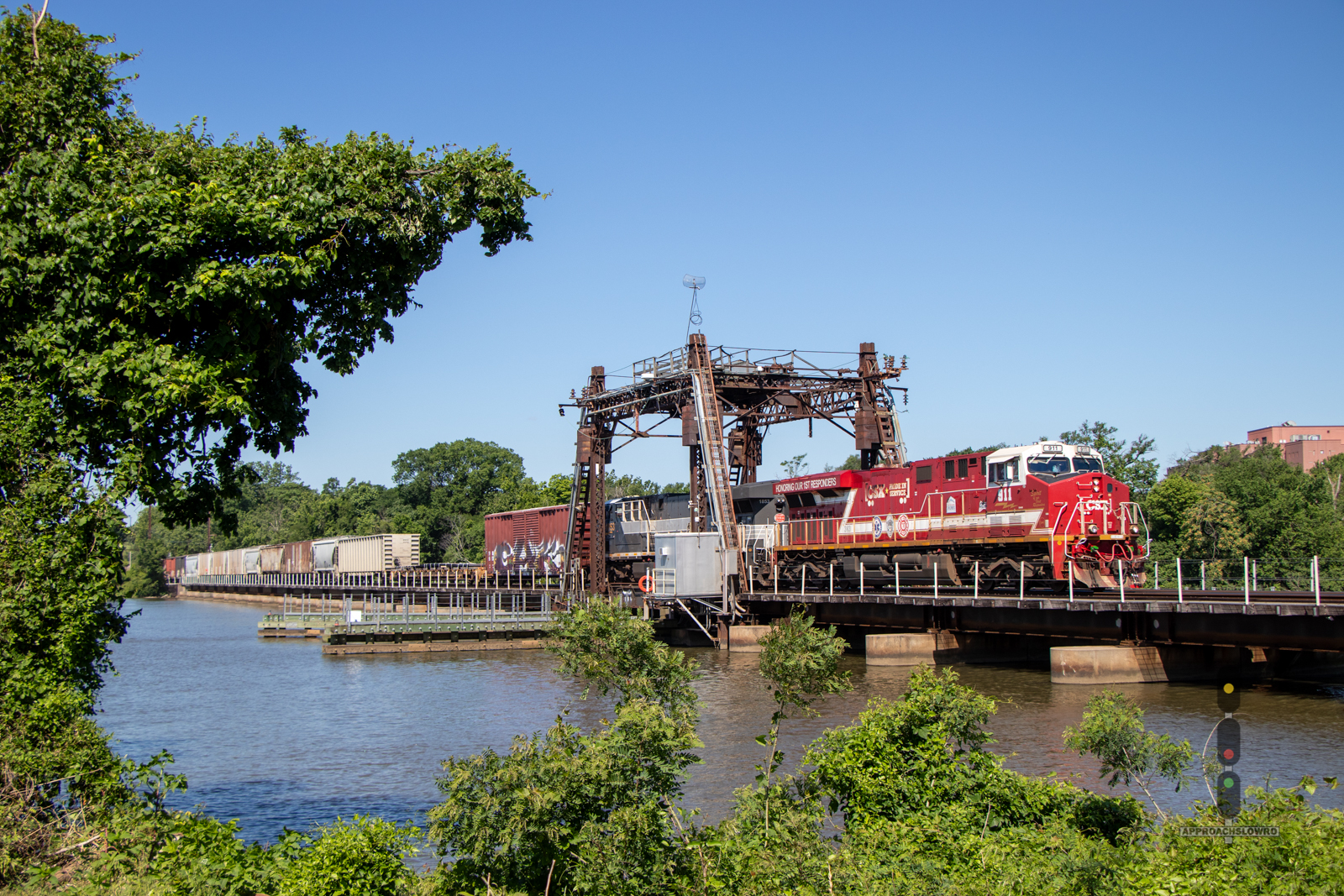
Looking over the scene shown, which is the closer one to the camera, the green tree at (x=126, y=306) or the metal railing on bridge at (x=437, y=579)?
the green tree at (x=126, y=306)

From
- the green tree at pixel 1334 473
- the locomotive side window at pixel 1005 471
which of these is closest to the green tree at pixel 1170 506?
the green tree at pixel 1334 473

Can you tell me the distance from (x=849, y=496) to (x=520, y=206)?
26597 millimetres

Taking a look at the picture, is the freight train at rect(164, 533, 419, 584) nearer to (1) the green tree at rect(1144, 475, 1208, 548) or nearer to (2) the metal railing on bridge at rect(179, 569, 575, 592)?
(2) the metal railing on bridge at rect(179, 569, 575, 592)

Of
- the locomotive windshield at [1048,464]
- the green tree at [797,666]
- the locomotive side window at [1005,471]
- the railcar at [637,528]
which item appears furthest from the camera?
the railcar at [637,528]

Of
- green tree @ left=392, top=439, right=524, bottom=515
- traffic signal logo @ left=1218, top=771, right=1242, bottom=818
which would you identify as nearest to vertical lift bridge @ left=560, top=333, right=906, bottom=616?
traffic signal logo @ left=1218, top=771, right=1242, bottom=818

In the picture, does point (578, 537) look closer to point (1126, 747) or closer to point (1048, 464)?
point (1048, 464)

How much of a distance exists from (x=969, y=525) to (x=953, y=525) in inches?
25.7

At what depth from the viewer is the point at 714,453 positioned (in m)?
37.8

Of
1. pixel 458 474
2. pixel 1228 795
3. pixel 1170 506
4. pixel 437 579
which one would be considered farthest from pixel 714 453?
pixel 458 474

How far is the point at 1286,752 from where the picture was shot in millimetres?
18656

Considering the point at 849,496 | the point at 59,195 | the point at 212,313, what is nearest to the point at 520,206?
the point at 212,313

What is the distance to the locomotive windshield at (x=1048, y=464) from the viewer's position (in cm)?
2950

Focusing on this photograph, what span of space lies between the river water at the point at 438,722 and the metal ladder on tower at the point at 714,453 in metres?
4.05

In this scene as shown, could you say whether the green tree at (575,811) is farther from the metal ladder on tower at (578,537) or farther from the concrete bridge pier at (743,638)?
the metal ladder on tower at (578,537)
